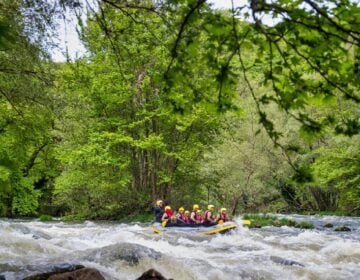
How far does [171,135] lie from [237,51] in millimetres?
22540

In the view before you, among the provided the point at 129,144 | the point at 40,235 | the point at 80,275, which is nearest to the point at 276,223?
the point at 129,144

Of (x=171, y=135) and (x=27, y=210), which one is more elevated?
(x=171, y=135)

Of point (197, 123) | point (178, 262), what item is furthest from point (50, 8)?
point (197, 123)

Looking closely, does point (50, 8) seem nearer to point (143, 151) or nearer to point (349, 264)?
point (349, 264)

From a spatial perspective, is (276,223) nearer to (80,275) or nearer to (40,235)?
(40,235)

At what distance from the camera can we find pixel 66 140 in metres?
24.7

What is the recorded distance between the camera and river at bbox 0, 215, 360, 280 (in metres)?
8.34

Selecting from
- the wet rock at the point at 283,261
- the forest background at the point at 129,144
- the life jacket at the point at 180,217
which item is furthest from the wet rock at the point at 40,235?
the wet rock at the point at 283,261

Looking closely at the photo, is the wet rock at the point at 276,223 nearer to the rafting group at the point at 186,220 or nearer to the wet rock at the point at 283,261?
the rafting group at the point at 186,220

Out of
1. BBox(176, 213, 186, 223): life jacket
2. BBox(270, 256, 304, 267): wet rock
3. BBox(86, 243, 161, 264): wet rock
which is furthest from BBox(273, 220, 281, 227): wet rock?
BBox(86, 243, 161, 264): wet rock

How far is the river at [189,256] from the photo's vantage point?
27.4 ft

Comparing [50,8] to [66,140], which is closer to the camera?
[50,8]

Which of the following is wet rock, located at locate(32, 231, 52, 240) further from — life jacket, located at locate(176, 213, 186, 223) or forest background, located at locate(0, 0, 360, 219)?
life jacket, located at locate(176, 213, 186, 223)

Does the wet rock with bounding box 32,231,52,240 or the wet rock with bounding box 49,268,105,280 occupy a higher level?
the wet rock with bounding box 49,268,105,280
